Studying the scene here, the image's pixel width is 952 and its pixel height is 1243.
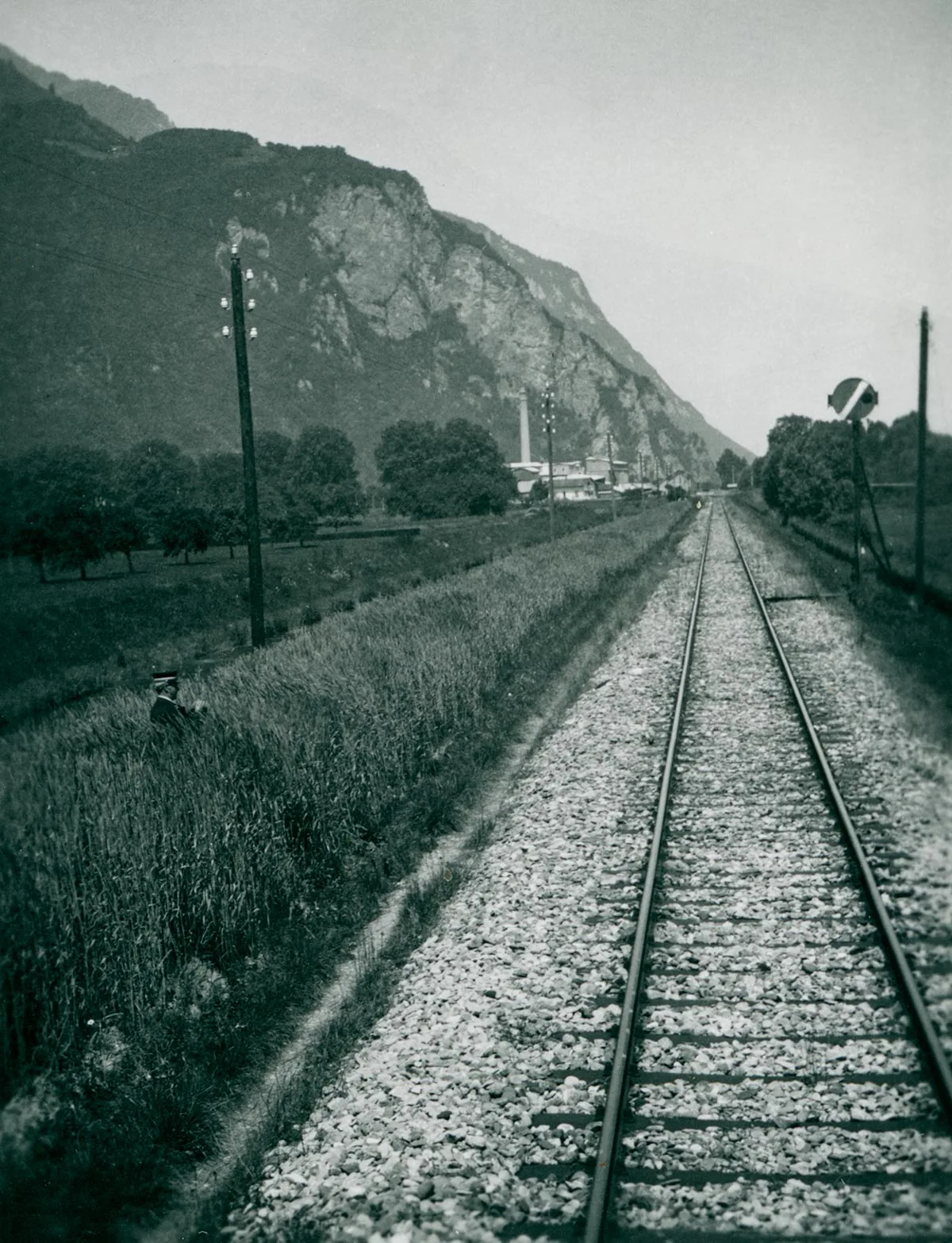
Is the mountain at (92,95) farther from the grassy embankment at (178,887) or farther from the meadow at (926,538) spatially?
the meadow at (926,538)

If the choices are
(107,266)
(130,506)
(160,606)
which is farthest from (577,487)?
Answer: (160,606)

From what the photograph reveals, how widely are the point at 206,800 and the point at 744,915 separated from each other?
150 inches

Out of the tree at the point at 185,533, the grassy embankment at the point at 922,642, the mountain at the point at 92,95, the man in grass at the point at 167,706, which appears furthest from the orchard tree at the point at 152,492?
the grassy embankment at the point at 922,642

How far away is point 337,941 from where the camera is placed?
6.70 meters

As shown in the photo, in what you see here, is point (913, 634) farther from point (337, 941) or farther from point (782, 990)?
point (337, 941)

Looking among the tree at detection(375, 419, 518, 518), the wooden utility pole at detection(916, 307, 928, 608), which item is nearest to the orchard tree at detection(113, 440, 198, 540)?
the wooden utility pole at detection(916, 307, 928, 608)

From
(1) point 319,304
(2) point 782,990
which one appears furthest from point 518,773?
(1) point 319,304

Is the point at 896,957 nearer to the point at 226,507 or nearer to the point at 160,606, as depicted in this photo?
the point at 160,606

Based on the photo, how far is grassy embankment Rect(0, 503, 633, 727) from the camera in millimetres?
10688

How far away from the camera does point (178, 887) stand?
593 centimetres

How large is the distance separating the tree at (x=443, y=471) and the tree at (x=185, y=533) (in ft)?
152

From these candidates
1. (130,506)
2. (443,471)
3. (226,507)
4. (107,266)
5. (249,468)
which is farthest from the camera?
(443,471)

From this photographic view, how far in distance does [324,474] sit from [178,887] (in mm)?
91882

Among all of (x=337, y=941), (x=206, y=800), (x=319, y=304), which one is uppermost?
(x=319, y=304)
